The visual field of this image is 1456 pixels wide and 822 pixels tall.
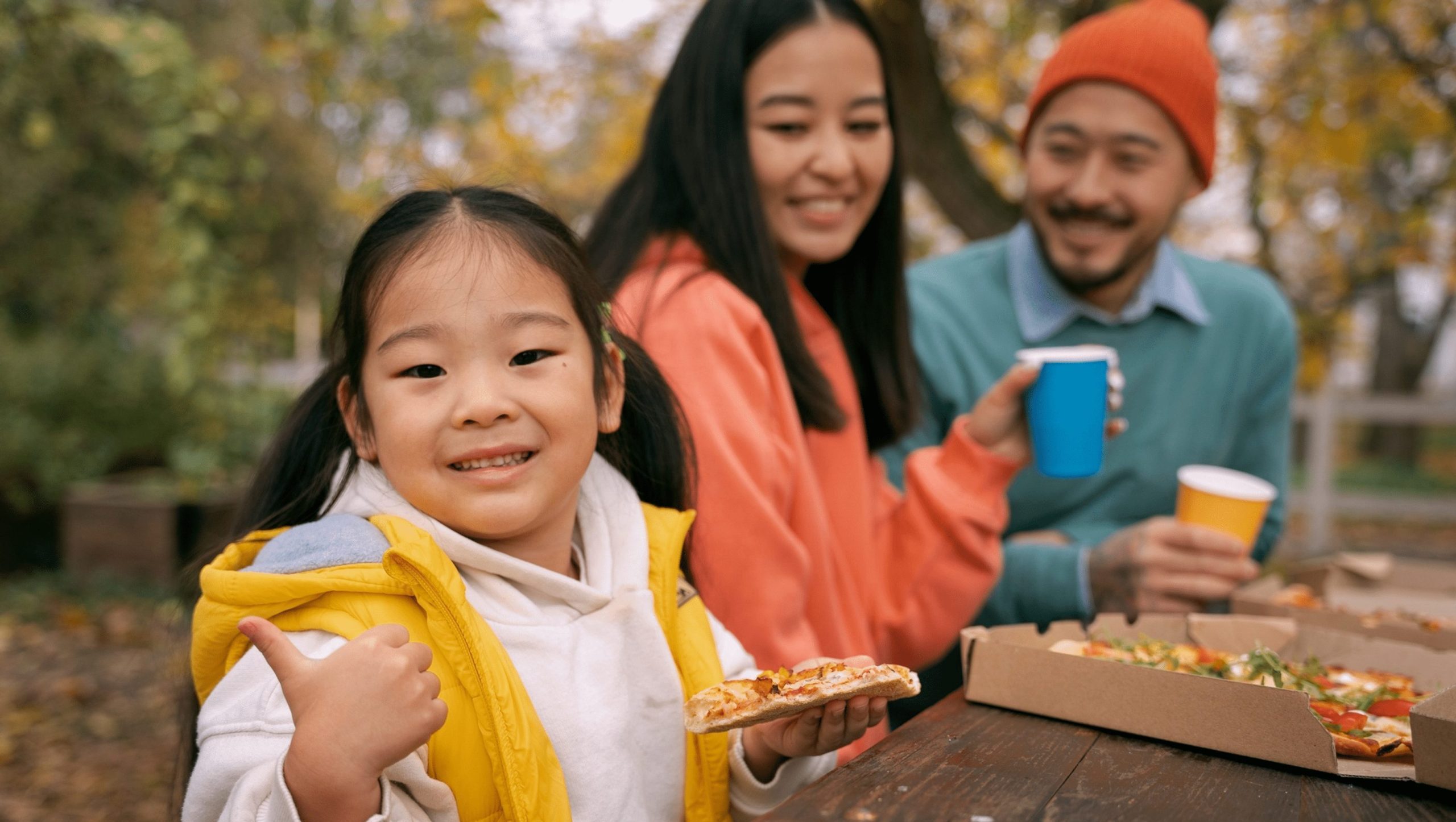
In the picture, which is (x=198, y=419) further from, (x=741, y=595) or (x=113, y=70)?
(x=741, y=595)

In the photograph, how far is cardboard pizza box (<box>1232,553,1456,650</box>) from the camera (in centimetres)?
184

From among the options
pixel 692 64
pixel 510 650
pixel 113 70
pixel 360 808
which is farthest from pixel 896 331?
pixel 113 70

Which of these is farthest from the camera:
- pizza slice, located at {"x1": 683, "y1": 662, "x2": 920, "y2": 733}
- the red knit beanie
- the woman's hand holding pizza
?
the red knit beanie

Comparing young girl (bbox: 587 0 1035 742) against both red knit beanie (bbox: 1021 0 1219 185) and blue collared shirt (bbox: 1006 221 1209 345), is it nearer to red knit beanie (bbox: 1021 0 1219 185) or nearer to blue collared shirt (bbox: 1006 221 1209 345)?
red knit beanie (bbox: 1021 0 1219 185)

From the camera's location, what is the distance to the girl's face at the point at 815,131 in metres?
2.08

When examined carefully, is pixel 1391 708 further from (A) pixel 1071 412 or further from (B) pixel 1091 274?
(B) pixel 1091 274

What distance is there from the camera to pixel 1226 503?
6.86 feet

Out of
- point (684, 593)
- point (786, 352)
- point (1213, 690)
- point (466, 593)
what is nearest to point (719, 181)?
point (786, 352)

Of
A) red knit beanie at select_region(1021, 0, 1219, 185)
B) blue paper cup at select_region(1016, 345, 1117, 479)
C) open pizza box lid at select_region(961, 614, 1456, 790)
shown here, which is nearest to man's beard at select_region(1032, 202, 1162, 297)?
red knit beanie at select_region(1021, 0, 1219, 185)

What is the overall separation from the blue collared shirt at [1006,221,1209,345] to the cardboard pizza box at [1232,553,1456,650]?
76 centimetres

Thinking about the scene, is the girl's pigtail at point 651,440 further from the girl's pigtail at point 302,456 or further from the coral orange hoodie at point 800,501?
the girl's pigtail at point 302,456

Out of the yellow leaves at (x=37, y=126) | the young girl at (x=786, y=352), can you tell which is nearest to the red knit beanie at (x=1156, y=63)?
the young girl at (x=786, y=352)

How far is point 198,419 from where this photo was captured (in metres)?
8.04

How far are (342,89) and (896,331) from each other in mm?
4196
